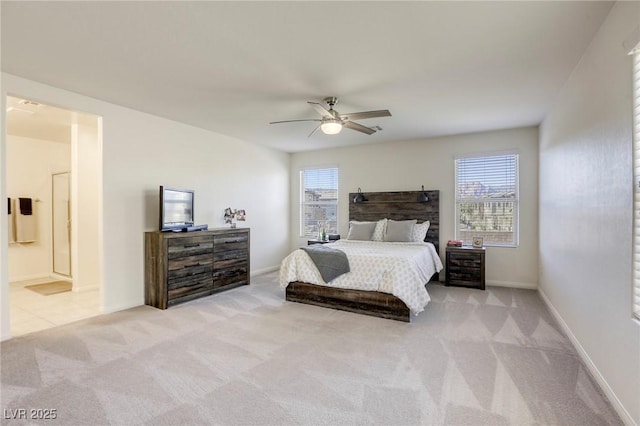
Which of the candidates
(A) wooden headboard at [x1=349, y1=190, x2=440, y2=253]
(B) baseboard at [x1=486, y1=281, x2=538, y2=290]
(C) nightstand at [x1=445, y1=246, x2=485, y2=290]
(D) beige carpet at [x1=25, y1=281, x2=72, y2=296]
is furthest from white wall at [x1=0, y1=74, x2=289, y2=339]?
(B) baseboard at [x1=486, y1=281, x2=538, y2=290]

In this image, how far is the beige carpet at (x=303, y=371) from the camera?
6.62 ft

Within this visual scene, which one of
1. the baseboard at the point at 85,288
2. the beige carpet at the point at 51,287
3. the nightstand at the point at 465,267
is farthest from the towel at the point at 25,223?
the nightstand at the point at 465,267

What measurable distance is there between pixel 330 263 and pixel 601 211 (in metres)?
2.75

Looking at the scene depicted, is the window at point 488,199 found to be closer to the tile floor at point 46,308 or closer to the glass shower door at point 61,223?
the tile floor at point 46,308

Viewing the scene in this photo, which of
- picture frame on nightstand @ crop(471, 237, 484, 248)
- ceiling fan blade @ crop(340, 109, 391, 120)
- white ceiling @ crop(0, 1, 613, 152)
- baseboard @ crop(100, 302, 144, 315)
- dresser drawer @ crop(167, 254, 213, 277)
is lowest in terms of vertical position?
baseboard @ crop(100, 302, 144, 315)

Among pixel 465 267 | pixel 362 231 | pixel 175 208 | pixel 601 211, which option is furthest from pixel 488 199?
pixel 175 208

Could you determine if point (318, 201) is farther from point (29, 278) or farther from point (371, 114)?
point (29, 278)

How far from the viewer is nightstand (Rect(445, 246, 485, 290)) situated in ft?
16.8

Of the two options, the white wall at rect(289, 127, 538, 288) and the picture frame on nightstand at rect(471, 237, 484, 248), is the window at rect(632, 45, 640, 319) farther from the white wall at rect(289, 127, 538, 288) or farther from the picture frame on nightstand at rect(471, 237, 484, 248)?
the white wall at rect(289, 127, 538, 288)

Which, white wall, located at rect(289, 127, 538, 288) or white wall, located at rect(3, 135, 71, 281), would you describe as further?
white wall, located at rect(3, 135, 71, 281)

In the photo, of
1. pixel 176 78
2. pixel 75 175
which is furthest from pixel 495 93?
pixel 75 175

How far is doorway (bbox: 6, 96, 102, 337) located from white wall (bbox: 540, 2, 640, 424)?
200 inches

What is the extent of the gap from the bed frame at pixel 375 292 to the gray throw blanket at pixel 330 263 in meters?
0.19

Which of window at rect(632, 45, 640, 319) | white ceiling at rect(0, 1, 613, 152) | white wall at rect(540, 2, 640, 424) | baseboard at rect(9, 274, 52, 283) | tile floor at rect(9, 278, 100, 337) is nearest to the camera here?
window at rect(632, 45, 640, 319)
